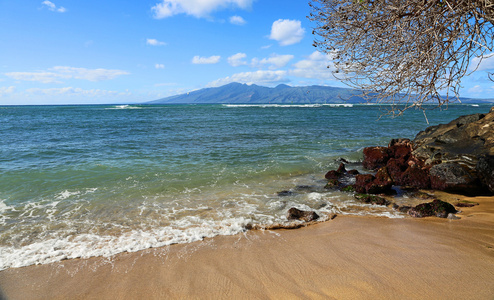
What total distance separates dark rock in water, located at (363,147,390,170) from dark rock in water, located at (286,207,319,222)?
21.4 feet

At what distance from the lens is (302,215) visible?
21.6 feet

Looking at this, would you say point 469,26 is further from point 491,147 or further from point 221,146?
point 221,146

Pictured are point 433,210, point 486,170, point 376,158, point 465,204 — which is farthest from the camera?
point 376,158

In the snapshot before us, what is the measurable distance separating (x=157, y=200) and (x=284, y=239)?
14.4 feet

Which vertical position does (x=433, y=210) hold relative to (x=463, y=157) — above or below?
below

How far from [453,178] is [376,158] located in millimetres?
3805

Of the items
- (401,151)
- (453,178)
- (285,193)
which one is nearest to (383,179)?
(453,178)

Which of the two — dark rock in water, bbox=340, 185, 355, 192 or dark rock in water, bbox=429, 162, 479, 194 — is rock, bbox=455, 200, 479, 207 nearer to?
dark rock in water, bbox=429, 162, 479, 194

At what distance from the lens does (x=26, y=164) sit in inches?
491

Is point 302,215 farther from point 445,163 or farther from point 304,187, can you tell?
point 445,163

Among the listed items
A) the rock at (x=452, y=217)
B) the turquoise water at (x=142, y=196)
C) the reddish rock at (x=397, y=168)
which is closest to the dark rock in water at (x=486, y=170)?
the reddish rock at (x=397, y=168)

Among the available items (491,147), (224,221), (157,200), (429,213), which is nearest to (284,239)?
(224,221)

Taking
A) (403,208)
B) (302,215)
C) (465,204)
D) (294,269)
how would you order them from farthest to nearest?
(465,204) → (403,208) → (302,215) → (294,269)

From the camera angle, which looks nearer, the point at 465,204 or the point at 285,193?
the point at 465,204
